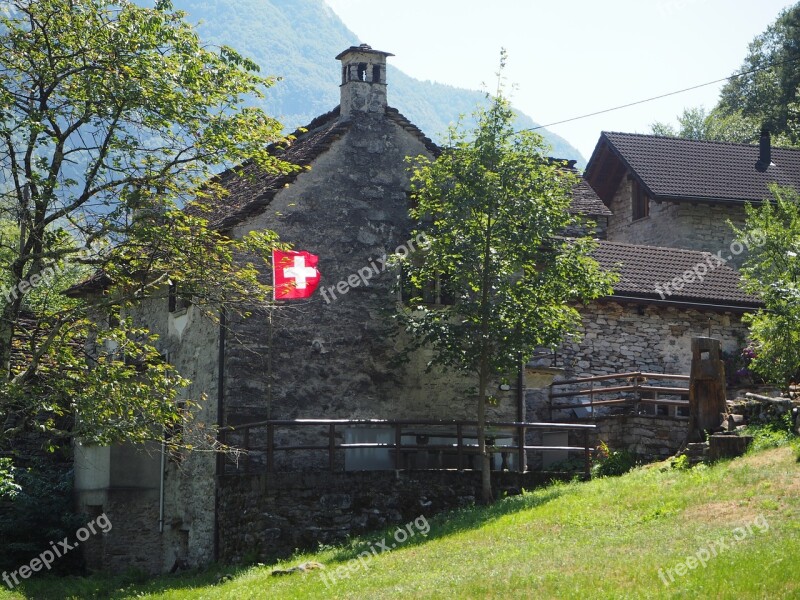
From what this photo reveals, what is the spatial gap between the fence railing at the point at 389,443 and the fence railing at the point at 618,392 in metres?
2.12

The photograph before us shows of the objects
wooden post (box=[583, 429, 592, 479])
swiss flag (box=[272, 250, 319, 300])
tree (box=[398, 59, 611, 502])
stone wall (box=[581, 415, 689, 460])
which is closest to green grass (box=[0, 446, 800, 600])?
wooden post (box=[583, 429, 592, 479])

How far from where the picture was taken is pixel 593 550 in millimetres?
14406

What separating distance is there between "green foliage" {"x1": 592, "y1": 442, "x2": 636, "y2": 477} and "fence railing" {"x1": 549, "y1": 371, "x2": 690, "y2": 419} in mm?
1625

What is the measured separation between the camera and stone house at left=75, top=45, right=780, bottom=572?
70.1ft

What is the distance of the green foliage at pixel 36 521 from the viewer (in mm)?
23844

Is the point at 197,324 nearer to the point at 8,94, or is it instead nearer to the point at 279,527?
the point at 279,527

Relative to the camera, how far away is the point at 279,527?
1917 centimetres

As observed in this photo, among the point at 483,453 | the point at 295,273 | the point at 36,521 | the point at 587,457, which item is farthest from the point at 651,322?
the point at 36,521

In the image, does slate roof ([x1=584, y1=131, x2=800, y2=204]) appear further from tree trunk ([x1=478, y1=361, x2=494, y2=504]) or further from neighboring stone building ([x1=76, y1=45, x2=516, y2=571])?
tree trunk ([x1=478, y1=361, x2=494, y2=504])

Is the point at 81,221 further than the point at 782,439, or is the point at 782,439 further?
the point at 782,439

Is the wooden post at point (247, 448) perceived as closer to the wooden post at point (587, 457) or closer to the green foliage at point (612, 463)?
the wooden post at point (587, 457)

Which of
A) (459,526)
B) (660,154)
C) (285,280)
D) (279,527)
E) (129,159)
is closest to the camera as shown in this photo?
(129,159)

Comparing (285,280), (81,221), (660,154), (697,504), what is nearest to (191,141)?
(81,221)

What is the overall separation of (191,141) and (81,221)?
1.97 meters
